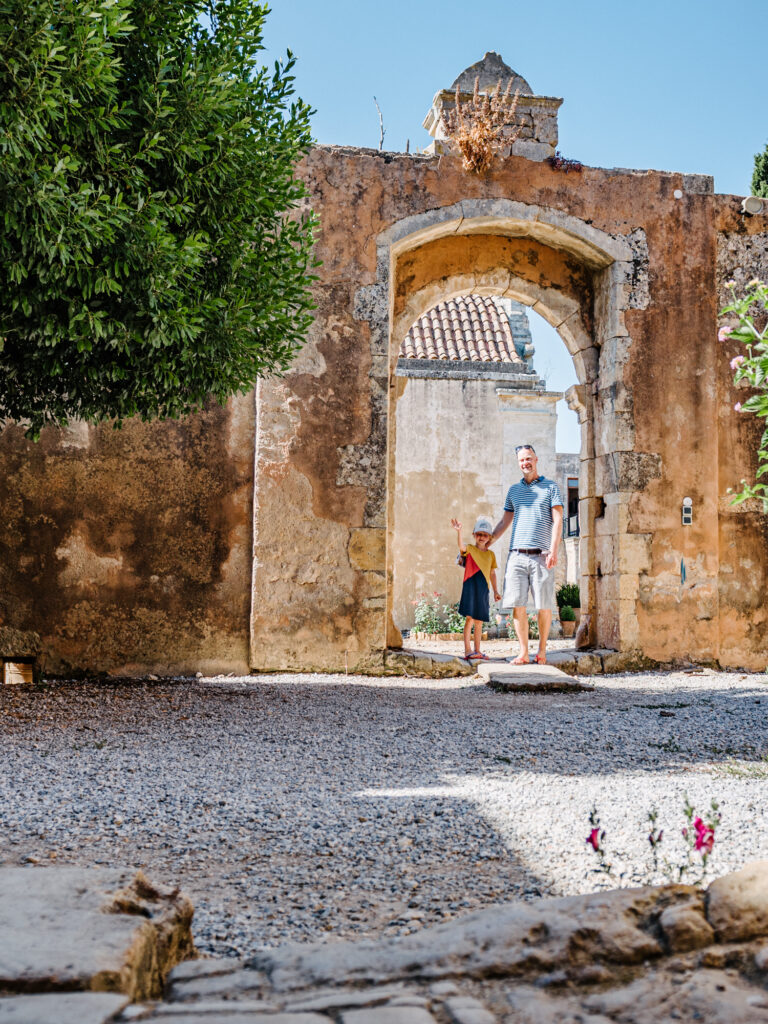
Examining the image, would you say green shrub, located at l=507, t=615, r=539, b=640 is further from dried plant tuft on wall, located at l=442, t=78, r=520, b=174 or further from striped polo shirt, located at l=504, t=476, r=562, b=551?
dried plant tuft on wall, located at l=442, t=78, r=520, b=174

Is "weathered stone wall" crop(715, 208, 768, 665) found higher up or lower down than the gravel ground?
higher up

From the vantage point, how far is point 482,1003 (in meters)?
1.60

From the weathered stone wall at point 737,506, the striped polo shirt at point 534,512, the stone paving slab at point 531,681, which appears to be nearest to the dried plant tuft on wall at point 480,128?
the weathered stone wall at point 737,506

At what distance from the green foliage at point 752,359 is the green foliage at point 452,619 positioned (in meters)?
6.52

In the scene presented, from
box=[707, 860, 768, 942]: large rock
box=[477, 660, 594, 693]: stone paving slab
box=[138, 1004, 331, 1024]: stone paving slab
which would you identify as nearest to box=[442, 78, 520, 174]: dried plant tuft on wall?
box=[477, 660, 594, 693]: stone paving slab

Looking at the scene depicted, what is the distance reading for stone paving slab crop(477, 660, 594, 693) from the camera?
7.05 metres

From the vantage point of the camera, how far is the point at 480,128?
26.9 feet

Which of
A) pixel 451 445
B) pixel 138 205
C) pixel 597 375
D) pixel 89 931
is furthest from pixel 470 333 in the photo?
pixel 89 931

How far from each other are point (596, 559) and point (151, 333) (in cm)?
536

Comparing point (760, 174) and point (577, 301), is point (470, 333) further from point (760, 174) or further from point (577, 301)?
point (577, 301)

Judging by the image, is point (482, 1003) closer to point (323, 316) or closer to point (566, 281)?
point (323, 316)

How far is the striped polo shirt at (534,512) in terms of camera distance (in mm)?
7938

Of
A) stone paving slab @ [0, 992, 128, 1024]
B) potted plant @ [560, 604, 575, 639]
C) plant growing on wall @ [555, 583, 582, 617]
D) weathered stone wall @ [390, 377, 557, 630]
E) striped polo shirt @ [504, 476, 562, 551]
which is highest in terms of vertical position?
weathered stone wall @ [390, 377, 557, 630]

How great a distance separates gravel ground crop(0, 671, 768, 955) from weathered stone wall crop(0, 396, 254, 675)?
1.02 m
